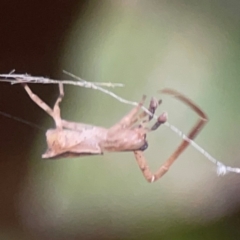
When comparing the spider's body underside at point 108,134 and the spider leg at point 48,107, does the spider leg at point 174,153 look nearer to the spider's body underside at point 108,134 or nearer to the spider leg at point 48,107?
the spider's body underside at point 108,134

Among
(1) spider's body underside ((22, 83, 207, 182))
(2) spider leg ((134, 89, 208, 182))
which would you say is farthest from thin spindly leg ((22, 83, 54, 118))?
(2) spider leg ((134, 89, 208, 182))

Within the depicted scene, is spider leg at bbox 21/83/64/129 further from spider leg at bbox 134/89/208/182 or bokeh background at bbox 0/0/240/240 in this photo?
spider leg at bbox 134/89/208/182

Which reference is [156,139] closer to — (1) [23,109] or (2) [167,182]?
(2) [167,182]

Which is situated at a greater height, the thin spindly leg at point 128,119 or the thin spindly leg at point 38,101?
the thin spindly leg at point 38,101

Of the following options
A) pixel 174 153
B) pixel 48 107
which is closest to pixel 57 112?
pixel 48 107

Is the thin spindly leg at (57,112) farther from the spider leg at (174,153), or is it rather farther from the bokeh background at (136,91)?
the spider leg at (174,153)

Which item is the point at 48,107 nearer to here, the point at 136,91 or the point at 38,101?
the point at 38,101

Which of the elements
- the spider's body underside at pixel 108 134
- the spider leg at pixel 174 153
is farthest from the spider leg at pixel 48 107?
the spider leg at pixel 174 153

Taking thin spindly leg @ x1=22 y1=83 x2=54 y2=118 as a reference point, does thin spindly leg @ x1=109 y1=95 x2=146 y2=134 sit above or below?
below
